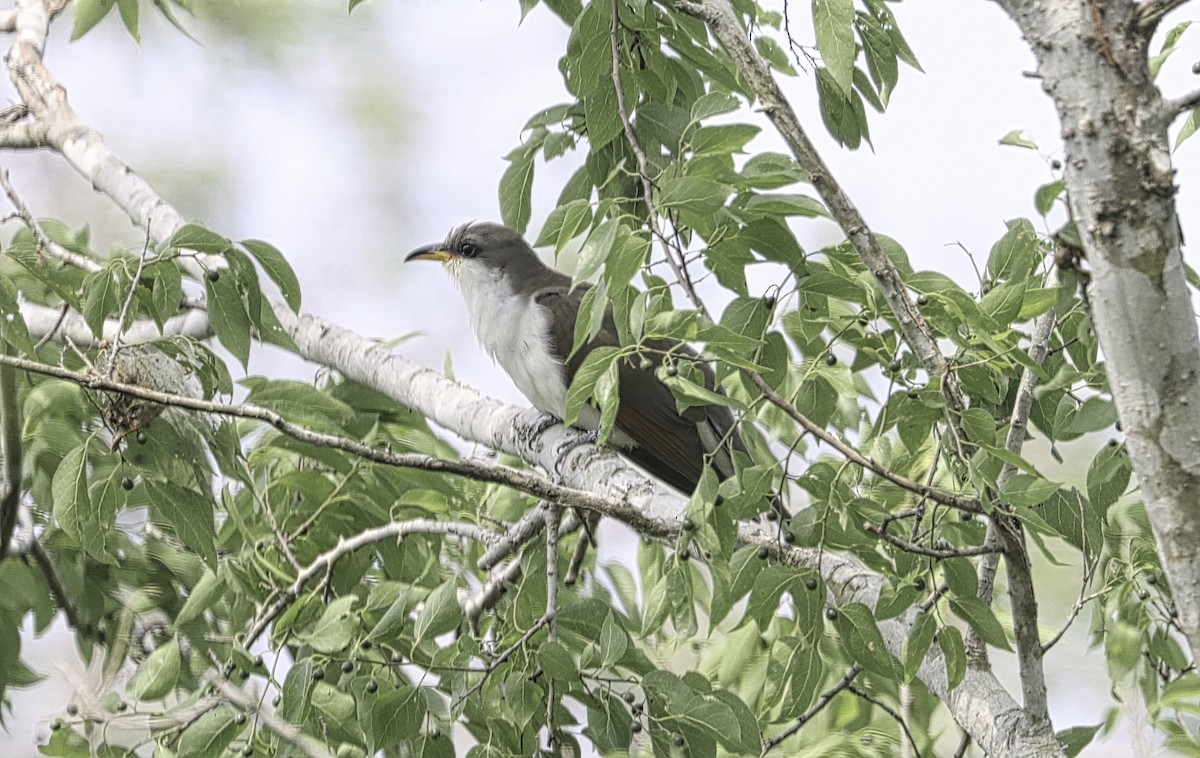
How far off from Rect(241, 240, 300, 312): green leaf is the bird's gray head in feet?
6.57

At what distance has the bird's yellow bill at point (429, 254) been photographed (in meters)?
4.70

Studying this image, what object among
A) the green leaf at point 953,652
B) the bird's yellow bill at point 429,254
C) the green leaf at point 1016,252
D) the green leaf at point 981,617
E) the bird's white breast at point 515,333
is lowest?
the green leaf at point 953,652

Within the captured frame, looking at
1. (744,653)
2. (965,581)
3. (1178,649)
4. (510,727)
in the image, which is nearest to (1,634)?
(510,727)

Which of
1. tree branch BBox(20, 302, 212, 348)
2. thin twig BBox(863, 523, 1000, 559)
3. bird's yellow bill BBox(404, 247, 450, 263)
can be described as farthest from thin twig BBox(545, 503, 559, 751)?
bird's yellow bill BBox(404, 247, 450, 263)

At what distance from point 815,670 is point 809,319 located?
0.59 meters

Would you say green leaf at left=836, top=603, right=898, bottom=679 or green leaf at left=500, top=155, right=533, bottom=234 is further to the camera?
green leaf at left=500, top=155, right=533, bottom=234

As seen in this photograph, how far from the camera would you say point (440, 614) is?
79.8 inches

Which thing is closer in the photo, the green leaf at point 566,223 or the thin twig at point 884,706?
the green leaf at point 566,223

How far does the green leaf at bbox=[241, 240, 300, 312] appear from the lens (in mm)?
2393

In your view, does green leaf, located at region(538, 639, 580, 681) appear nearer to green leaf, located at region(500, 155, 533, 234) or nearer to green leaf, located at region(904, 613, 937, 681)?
green leaf, located at region(904, 613, 937, 681)

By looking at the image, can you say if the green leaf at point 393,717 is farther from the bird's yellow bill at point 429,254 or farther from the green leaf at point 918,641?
the bird's yellow bill at point 429,254

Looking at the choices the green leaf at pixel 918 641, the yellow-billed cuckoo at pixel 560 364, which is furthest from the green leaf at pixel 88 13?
the green leaf at pixel 918 641

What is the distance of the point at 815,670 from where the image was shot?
1880 millimetres

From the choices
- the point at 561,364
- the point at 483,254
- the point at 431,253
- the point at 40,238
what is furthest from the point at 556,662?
the point at 431,253
